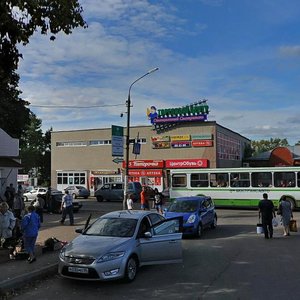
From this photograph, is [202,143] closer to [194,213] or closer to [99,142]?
[99,142]

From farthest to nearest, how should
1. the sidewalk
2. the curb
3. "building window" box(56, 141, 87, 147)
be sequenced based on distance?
"building window" box(56, 141, 87, 147)
the sidewalk
the curb

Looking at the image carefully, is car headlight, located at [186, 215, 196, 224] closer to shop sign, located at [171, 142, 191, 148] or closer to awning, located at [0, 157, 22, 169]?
awning, located at [0, 157, 22, 169]

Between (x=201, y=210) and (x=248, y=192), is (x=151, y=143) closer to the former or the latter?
(x=248, y=192)

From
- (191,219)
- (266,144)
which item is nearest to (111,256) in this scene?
(191,219)

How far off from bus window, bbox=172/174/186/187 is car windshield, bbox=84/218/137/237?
20.6 metres

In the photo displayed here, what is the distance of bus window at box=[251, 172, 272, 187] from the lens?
28766 millimetres

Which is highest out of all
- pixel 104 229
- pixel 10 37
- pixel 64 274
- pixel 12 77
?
pixel 10 37

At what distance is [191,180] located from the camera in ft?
103

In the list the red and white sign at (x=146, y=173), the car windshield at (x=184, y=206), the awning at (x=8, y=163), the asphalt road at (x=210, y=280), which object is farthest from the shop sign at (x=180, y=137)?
the asphalt road at (x=210, y=280)

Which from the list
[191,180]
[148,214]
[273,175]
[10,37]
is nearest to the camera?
[10,37]

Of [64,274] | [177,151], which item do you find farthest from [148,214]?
[177,151]

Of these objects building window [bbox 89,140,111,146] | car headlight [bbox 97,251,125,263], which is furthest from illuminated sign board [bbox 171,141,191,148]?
car headlight [bbox 97,251,125,263]

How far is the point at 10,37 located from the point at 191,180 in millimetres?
23462

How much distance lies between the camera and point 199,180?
31234mm
